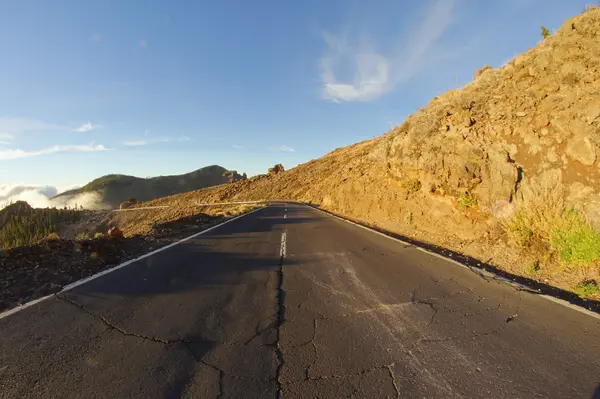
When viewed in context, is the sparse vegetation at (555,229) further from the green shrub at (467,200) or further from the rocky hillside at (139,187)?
the rocky hillside at (139,187)

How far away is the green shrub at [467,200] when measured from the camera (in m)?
9.88

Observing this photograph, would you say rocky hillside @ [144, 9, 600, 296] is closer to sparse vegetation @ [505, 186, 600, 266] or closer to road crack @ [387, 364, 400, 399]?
sparse vegetation @ [505, 186, 600, 266]

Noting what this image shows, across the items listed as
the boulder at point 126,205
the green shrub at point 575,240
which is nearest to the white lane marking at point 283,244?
the green shrub at point 575,240

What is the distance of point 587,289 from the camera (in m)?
5.11

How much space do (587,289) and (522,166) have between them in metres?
4.41

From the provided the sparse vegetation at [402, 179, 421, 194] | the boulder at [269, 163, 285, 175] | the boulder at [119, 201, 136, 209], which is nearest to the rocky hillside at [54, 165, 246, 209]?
the boulder at [269, 163, 285, 175]

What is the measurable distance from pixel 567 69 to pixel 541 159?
2525mm

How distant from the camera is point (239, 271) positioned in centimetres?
670

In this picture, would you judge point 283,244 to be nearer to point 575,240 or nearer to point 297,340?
point 297,340

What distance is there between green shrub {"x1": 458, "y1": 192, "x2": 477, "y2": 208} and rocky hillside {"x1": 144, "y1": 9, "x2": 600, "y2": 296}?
31 mm

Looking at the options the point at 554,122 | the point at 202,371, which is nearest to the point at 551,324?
the point at 202,371

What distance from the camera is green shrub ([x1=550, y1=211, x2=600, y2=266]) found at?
5.87 metres

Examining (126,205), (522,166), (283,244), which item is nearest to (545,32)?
(522,166)

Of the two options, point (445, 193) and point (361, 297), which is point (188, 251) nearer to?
point (361, 297)
